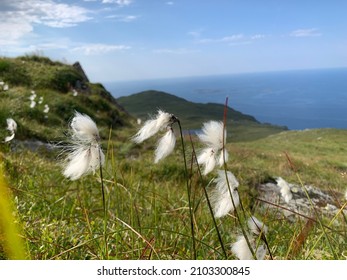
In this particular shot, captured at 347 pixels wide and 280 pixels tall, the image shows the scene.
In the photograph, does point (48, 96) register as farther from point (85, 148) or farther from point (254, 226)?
point (254, 226)

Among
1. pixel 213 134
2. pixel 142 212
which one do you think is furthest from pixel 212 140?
pixel 142 212

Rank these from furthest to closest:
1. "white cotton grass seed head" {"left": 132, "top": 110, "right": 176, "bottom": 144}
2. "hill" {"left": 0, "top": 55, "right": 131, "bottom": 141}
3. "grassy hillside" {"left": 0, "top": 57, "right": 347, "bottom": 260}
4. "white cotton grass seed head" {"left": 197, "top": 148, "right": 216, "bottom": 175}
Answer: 1. "hill" {"left": 0, "top": 55, "right": 131, "bottom": 141}
2. "grassy hillside" {"left": 0, "top": 57, "right": 347, "bottom": 260}
3. "white cotton grass seed head" {"left": 197, "top": 148, "right": 216, "bottom": 175}
4. "white cotton grass seed head" {"left": 132, "top": 110, "right": 176, "bottom": 144}

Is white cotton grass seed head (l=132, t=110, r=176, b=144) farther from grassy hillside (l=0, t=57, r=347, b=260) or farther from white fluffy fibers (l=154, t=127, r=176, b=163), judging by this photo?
grassy hillside (l=0, t=57, r=347, b=260)

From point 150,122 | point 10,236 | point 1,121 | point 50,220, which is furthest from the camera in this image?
point 1,121

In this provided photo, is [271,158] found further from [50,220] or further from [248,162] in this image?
[50,220]

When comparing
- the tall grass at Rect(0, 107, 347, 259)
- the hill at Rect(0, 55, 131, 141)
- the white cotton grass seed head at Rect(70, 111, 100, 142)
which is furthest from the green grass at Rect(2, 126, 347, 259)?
the hill at Rect(0, 55, 131, 141)

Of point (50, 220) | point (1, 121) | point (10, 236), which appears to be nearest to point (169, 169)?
point (1, 121)
